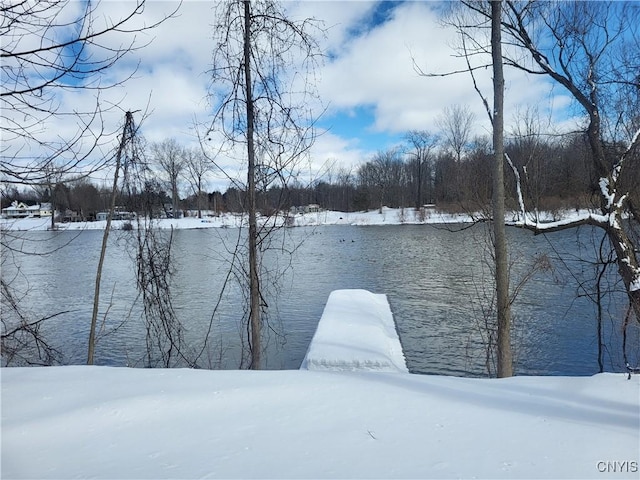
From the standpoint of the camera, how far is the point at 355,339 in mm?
7707

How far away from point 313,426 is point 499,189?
4191mm

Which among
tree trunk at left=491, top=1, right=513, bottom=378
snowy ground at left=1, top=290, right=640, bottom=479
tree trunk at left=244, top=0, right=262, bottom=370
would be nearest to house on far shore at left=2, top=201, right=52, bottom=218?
snowy ground at left=1, top=290, right=640, bottom=479

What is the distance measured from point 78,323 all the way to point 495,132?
40.9 ft

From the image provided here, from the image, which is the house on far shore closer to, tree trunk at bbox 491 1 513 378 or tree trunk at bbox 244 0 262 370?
tree trunk at bbox 244 0 262 370

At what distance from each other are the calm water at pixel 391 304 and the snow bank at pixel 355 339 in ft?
2.99

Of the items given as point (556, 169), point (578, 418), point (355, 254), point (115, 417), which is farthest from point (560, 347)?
point (355, 254)

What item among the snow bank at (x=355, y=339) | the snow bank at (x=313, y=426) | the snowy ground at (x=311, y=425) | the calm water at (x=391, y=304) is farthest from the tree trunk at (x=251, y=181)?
the snow bank at (x=313, y=426)

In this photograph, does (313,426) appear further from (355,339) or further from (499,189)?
(355,339)

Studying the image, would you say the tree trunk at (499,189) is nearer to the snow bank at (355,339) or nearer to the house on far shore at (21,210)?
the snow bank at (355,339)

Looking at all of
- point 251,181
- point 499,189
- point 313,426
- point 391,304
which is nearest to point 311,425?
point 313,426

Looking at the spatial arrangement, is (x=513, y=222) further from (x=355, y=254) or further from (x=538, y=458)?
(x=355, y=254)

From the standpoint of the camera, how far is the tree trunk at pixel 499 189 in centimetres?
532

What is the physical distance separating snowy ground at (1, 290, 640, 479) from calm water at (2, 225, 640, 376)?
159 centimetres

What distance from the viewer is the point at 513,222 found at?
618 centimetres
